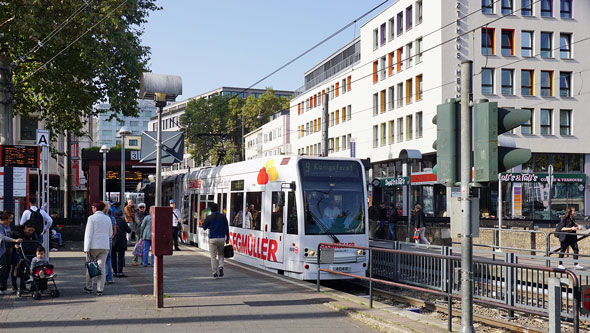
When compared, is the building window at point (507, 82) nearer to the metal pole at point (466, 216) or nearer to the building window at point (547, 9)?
the building window at point (547, 9)

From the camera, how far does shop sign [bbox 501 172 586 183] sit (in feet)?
139

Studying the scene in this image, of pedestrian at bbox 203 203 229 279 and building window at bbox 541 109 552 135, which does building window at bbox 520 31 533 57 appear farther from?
pedestrian at bbox 203 203 229 279

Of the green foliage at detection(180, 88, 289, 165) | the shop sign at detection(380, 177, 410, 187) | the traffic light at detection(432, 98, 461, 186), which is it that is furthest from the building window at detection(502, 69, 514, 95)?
the green foliage at detection(180, 88, 289, 165)

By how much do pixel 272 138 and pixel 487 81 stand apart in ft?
146

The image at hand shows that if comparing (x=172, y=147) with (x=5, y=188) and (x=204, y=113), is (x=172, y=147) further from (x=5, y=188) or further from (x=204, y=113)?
(x=204, y=113)

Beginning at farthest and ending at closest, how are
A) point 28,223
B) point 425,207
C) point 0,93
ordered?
point 425,207 → point 0,93 → point 28,223

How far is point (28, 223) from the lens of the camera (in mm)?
12703

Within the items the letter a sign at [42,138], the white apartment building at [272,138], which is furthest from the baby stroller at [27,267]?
the white apartment building at [272,138]

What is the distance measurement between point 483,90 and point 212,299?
34.9m

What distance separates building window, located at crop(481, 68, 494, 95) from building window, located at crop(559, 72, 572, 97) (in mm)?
4721

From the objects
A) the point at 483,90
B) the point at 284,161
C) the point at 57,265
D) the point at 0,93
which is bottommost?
the point at 57,265

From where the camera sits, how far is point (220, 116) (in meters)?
88.4

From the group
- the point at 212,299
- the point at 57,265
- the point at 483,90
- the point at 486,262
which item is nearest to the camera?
the point at 486,262

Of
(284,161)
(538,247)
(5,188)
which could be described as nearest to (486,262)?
(284,161)
